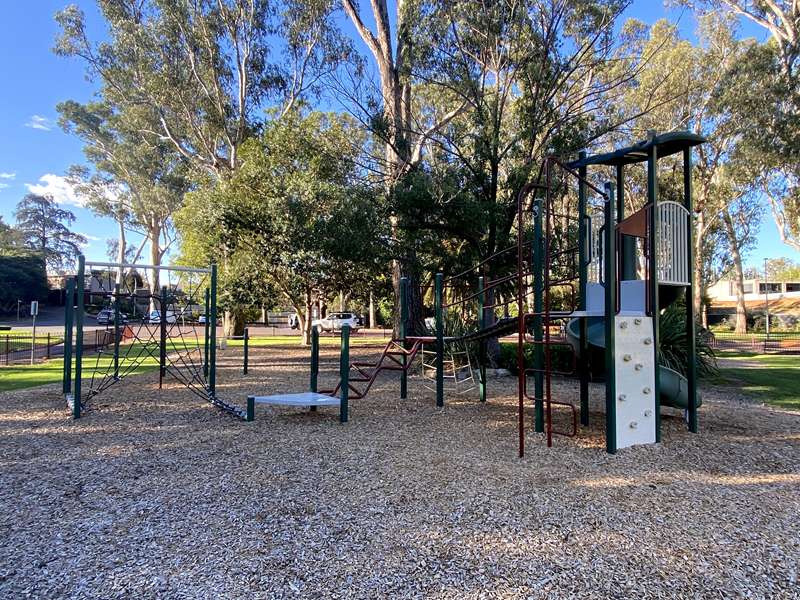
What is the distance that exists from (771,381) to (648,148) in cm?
805

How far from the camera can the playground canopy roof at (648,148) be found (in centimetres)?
534

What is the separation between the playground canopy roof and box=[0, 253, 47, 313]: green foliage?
58.6 m

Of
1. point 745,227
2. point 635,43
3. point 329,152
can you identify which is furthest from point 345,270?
point 745,227

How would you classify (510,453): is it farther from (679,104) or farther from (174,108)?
(679,104)

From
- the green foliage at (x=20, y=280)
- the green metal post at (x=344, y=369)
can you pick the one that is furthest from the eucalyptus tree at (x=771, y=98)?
the green foliage at (x=20, y=280)

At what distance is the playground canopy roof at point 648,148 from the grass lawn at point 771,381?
4899mm

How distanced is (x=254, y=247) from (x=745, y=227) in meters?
28.6

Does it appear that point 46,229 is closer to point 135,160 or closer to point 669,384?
point 135,160

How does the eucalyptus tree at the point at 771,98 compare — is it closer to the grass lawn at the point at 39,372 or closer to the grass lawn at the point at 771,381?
the grass lawn at the point at 771,381

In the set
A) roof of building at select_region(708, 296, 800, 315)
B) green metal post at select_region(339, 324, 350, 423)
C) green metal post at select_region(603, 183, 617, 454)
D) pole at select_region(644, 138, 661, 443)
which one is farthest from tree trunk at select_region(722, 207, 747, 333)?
green metal post at select_region(339, 324, 350, 423)

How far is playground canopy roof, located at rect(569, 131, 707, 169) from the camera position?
17.5 ft

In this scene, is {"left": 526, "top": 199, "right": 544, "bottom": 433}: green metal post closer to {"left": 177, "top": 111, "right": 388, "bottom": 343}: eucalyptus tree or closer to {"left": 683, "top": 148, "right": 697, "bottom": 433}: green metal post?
{"left": 683, "top": 148, "right": 697, "bottom": 433}: green metal post

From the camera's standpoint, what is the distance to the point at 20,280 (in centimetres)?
4991

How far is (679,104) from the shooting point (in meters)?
20.8
